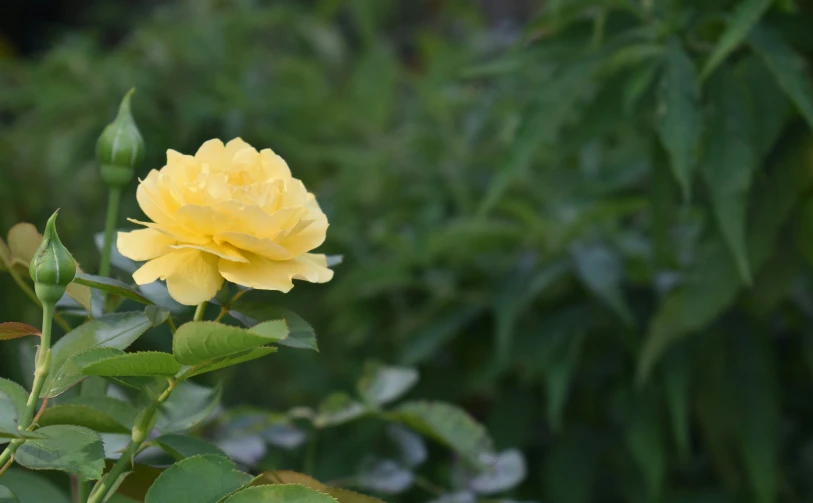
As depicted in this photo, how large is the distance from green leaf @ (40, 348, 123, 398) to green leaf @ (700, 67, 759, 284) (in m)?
0.48

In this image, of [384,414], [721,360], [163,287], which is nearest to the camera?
[163,287]

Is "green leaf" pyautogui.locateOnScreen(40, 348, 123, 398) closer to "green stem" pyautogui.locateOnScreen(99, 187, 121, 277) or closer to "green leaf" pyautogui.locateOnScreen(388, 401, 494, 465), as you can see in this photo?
"green stem" pyautogui.locateOnScreen(99, 187, 121, 277)

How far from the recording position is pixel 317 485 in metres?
0.35

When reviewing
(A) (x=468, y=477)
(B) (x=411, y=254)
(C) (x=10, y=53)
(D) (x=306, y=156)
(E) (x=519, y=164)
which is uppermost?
(C) (x=10, y=53)

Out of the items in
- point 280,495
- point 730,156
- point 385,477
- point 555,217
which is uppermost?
point 555,217

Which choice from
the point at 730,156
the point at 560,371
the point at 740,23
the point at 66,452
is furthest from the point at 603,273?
the point at 66,452

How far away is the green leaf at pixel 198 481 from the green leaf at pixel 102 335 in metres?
0.06

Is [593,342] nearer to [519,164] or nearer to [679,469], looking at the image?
[679,469]

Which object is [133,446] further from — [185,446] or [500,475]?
[500,475]

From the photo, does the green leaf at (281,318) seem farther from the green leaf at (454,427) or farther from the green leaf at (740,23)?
the green leaf at (740,23)

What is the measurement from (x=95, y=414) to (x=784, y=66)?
534 millimetres

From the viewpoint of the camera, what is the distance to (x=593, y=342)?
3.13 ft

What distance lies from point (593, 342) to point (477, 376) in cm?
14

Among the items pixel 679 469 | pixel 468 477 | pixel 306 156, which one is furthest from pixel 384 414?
pixel 306 156
